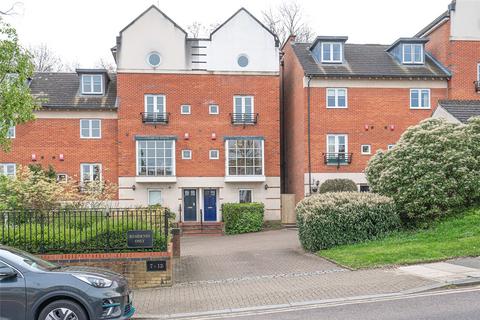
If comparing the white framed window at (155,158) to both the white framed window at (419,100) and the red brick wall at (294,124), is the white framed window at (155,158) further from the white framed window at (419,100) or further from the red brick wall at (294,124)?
the white framed window at (419,100)

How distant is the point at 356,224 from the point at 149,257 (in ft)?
24.0

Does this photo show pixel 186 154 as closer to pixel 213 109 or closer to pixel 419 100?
pixel 213 109

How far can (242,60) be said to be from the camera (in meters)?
29.4

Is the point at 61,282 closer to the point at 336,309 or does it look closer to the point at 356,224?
the point at 336,309

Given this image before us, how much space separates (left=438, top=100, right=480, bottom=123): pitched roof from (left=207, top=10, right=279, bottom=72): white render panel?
36.9ft

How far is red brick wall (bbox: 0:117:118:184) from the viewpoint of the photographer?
28.9 metres

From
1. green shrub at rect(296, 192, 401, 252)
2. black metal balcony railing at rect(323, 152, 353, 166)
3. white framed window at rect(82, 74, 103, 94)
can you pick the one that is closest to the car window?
green shrub at rect(296, 192, 401, 252)

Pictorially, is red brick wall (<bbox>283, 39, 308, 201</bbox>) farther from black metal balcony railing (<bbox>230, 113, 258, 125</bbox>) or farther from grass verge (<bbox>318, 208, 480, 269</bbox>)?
grass verge (<bbox>318, 208, 480, 269</bbox>)

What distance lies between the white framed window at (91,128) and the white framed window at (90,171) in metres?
1.70

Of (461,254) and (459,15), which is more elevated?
(459,15)

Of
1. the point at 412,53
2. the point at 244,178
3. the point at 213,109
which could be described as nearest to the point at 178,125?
the point at 213,109

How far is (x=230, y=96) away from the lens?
29.4 m

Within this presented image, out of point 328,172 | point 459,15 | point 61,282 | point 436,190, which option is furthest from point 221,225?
point 61,282

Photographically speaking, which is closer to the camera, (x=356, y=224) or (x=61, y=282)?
(x=61, y=282)
